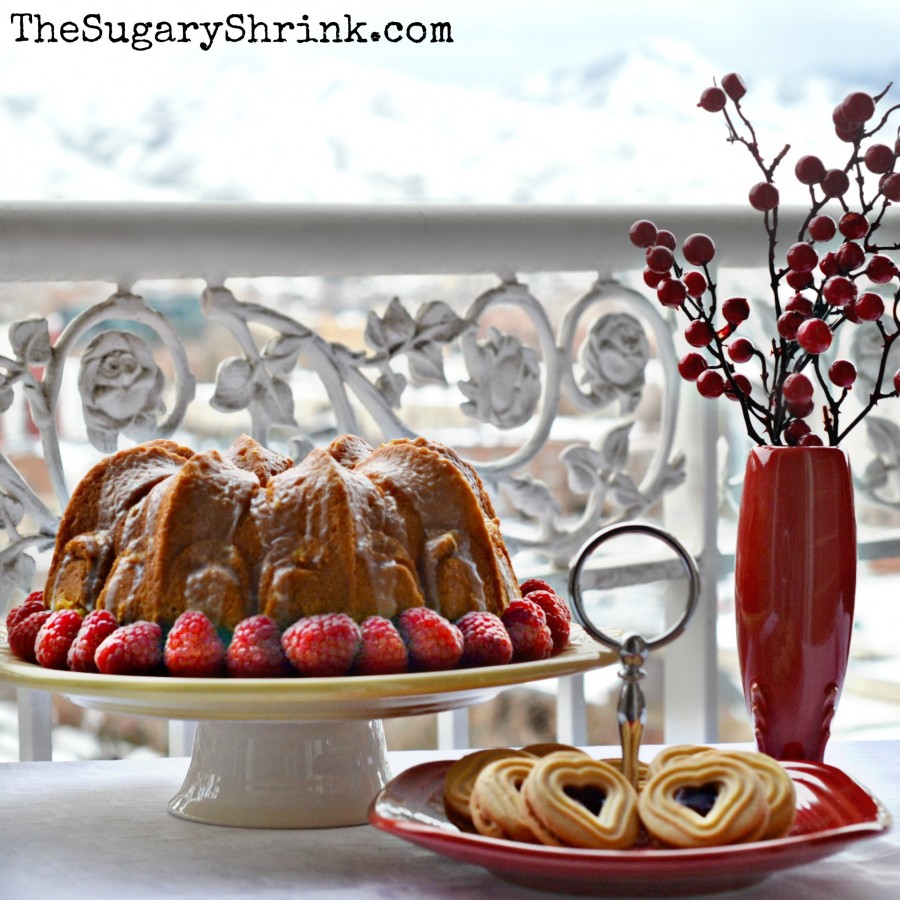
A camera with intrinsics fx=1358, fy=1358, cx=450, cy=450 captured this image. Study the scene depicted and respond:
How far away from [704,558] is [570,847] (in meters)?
0.88

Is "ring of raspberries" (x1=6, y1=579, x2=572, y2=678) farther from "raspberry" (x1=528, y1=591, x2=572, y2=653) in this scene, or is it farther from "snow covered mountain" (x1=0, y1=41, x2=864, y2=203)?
"snow covered mountain" (x1=0, y1=41, x2=864, y2=203)

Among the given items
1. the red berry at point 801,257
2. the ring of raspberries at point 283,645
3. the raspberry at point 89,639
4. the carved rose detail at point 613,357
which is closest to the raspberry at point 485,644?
the ring of raspberries at point 283,645

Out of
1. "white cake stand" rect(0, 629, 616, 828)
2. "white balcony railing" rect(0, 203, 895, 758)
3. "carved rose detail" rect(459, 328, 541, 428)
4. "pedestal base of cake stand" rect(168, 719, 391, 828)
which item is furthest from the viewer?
"carved rose detail" rect(459, 328, 541, 428)

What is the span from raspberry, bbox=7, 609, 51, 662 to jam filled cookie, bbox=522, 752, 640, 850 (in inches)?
14.9

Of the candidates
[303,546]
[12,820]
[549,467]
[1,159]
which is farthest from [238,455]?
[1,159]

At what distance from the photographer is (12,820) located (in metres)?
0.87

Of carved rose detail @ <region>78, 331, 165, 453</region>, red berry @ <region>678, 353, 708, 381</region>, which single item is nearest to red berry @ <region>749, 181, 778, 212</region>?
red berry @ <region>678, 353, 708, 381</region>

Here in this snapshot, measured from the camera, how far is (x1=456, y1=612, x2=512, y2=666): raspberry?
84 cm

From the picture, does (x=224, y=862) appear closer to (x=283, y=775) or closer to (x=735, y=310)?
(x=283, y=775)

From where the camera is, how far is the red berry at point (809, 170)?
933 mm

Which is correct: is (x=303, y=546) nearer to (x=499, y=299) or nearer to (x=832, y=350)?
(x=499, y=299)

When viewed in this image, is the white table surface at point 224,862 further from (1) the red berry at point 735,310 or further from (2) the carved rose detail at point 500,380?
(2) the carved rose detail at point 500,380

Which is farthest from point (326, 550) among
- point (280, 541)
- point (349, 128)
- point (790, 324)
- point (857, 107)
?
point (349, 128)

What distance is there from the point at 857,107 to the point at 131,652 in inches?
23.1
